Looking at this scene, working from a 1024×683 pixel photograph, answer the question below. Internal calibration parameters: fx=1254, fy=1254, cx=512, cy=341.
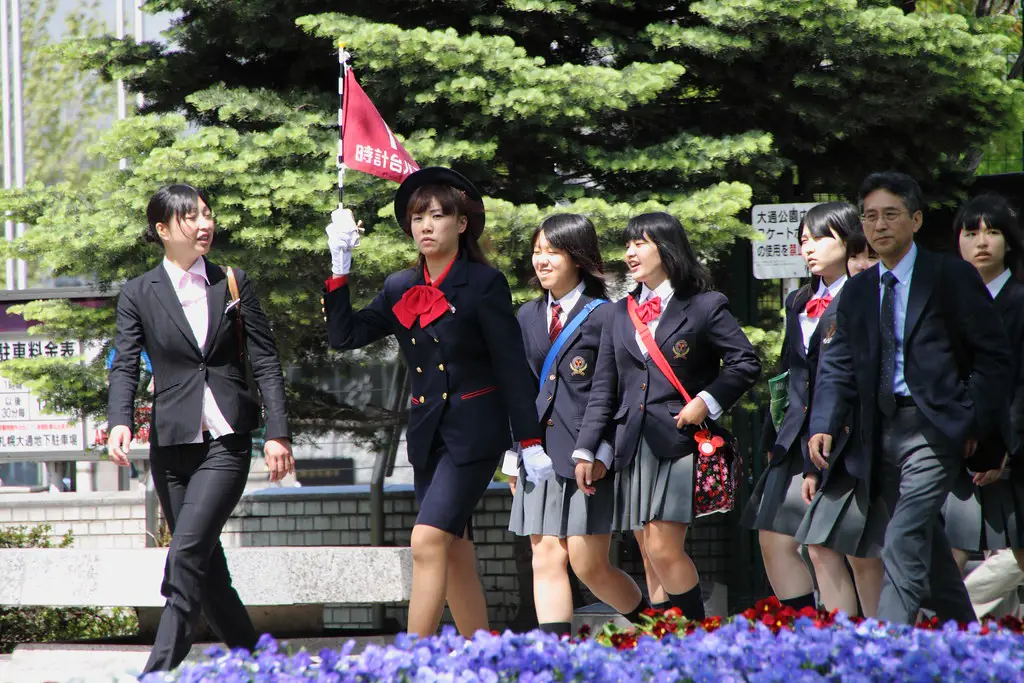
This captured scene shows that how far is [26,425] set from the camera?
Result: 9.41 meters

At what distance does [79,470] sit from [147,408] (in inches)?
270

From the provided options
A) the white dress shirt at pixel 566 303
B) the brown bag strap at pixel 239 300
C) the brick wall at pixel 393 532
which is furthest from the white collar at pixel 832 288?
the brick wall at pixel 393 532

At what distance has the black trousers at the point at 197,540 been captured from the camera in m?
5.04

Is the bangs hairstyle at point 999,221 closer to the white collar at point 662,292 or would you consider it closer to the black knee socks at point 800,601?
the white collar at point 662,292

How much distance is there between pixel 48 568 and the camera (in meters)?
7.02

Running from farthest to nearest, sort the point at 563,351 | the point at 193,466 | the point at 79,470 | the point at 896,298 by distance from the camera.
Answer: the point at 79,470
the point at 563,351
the point at 193,466
the point at 896,298

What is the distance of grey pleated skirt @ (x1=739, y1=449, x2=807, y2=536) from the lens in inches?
224

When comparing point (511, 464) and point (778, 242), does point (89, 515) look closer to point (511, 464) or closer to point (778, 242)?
point (511, 464)

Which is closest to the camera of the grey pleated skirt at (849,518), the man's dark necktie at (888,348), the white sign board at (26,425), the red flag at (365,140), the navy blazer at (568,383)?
the man's dark necktie at (888,348)

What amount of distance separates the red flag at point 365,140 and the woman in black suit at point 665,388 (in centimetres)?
135

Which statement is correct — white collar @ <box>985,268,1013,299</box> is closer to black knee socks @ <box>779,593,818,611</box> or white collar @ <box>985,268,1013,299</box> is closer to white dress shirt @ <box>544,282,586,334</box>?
black knee socks @ <box>779,593,818,611</box>

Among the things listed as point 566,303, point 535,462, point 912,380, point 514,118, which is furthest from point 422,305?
point 514,118

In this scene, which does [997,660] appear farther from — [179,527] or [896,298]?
[179,527]

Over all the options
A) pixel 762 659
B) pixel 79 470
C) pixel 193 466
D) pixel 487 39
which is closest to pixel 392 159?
pixel 487 39
